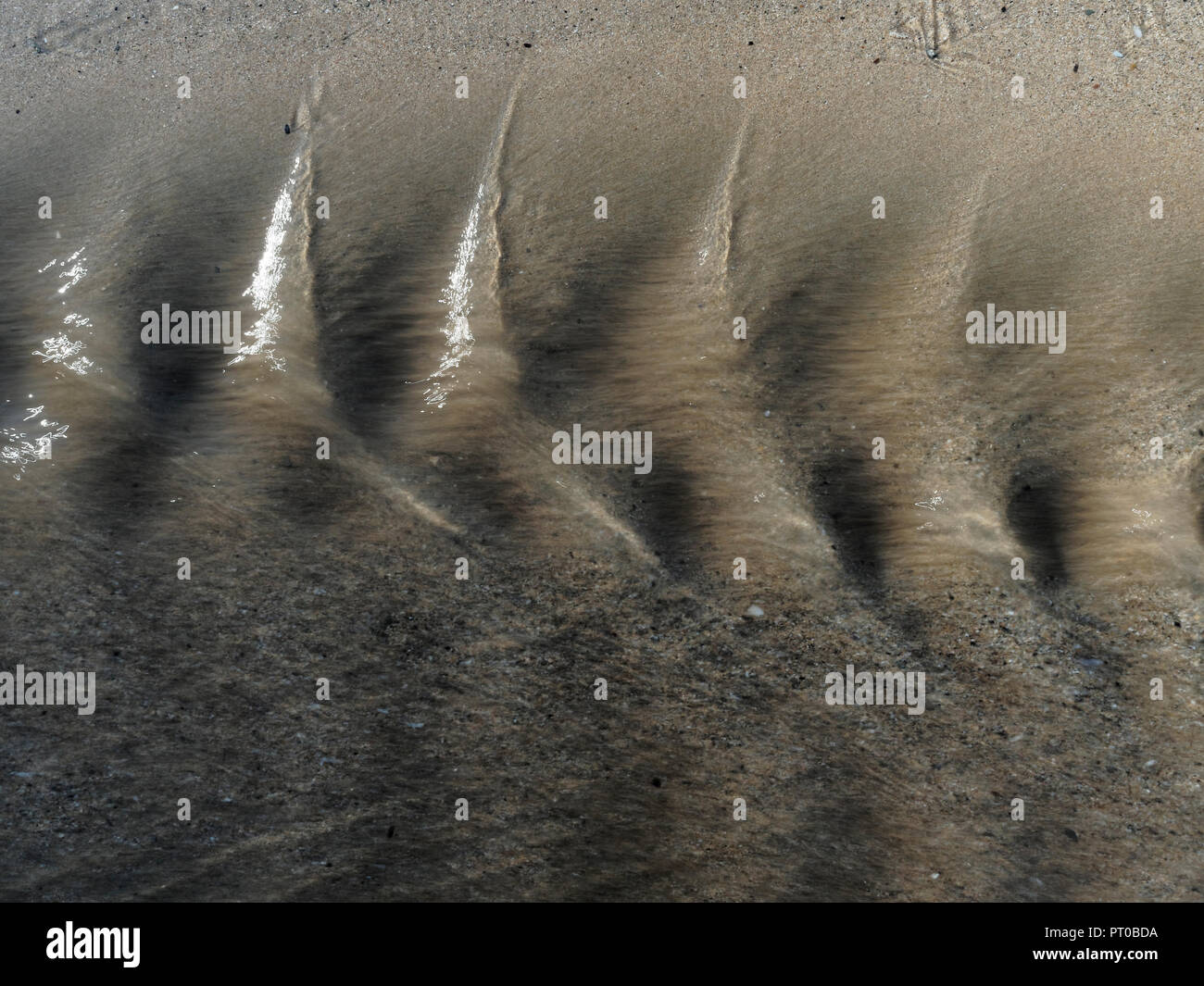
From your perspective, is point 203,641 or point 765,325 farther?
point 765,325

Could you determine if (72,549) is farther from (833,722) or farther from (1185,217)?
(1185,217)

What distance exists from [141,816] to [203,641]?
0.84 m

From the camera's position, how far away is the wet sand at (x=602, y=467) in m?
4.36

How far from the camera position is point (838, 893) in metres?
4.34

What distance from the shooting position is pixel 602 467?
5016mm

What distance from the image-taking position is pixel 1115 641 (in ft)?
14.9

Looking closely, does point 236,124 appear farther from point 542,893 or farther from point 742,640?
point 542,893

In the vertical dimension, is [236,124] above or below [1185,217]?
above

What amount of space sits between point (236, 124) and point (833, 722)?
5024mm

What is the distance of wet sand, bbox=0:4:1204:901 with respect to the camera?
436 centimetres
